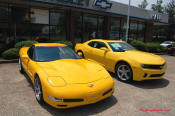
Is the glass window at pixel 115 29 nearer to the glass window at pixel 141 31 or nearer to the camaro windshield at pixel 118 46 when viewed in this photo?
the glass window at pixel 141 31

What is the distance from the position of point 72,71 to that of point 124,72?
2.50 metres

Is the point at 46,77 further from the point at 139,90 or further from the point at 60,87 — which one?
the point at 139,90

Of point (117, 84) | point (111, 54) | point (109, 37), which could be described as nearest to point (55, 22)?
point (109, 37)

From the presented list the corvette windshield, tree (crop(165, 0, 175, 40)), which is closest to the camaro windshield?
the corvette windshield

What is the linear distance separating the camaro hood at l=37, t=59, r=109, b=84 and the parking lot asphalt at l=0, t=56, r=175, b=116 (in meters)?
0.67

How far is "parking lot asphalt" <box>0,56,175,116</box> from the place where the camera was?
10.3ft

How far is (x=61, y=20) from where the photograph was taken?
1326 centimetres

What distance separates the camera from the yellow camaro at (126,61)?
4.83 m

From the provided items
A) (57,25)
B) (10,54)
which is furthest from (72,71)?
(57,25)

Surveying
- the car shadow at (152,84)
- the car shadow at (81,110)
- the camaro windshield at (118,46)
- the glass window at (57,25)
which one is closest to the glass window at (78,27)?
the glass window at (57,25)

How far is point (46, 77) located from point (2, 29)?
31.6ft

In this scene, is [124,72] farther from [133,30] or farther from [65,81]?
[133,30]

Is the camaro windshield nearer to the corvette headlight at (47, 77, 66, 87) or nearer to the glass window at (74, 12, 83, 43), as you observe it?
the corvette headlight at (47, 77, 66, 87)

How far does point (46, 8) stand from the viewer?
484 inches
